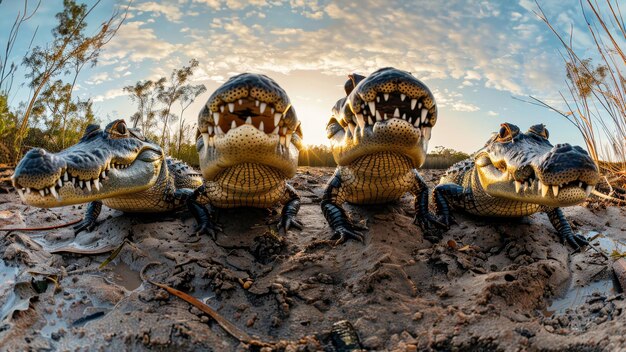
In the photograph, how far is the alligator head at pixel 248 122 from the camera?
306 centimetres

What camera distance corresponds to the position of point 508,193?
12.2ft

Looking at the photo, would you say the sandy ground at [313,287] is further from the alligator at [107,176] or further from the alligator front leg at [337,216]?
the alligator at [107,176]

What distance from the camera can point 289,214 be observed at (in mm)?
4352

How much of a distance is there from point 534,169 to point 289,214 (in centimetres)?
223

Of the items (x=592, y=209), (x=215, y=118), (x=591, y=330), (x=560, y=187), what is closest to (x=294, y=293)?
(x=215, y=118)

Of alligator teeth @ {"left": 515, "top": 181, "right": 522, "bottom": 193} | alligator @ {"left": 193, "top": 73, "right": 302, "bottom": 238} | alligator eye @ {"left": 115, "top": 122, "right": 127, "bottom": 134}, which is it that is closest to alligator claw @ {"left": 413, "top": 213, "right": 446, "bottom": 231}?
alligator teeth @ {"left": 515, "top": 181, "right": 522, "bottom": 193}

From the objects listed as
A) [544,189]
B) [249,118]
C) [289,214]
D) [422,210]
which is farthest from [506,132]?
[249,118]

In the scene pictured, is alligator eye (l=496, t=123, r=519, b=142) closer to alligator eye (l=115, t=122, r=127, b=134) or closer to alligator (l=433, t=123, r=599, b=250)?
alligator (l=433, t=123, r=599, b=250)

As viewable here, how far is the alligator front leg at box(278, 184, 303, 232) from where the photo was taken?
420 cm

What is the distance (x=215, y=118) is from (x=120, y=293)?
1391 mm

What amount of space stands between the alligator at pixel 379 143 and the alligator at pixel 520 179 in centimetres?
47

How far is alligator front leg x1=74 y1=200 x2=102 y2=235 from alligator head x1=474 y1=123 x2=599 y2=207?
4093mm

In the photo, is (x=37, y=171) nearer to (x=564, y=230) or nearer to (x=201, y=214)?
(x=201, y=214)

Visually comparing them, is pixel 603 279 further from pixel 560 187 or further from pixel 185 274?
pixel 185 274
